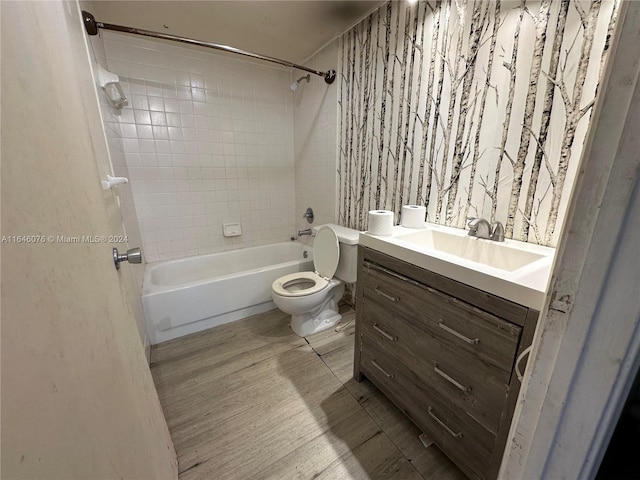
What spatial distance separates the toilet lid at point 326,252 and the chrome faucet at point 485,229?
895mm

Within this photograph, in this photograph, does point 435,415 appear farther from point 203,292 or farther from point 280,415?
point 203,292

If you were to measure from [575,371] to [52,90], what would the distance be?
Answer: 3.40 ft

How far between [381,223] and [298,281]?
108cm

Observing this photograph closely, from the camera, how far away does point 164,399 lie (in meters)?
1.41

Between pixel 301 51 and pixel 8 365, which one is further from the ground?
pixel 301 51

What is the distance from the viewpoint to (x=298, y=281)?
2105 millimetres

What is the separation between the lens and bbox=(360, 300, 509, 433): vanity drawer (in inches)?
32.9

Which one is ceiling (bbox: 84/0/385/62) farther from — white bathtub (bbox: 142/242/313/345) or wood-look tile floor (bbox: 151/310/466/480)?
wood-look tile floor (bbox: 151/310/466/480)

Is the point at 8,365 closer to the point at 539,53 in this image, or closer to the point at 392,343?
the point at 392,343

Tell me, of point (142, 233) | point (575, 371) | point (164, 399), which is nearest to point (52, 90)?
point (575, 371)

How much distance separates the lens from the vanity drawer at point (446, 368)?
2.74ft

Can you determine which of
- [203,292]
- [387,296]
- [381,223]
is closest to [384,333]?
[387,296]

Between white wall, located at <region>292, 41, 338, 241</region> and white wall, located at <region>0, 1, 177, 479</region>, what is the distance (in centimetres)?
179

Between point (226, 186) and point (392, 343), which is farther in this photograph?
point (226, 186)
